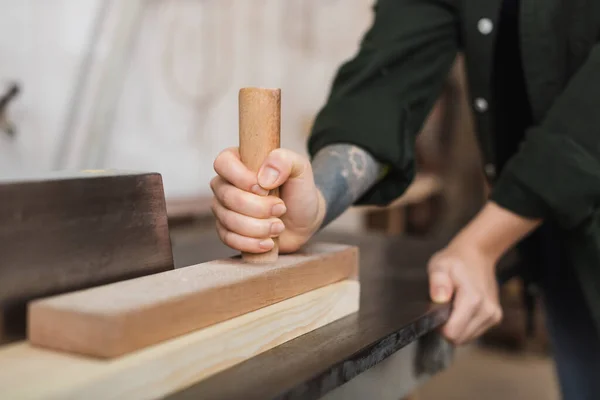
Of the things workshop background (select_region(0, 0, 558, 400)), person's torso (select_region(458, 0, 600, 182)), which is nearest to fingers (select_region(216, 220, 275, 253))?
person's torso (select_region(458, 0, 600, 182))

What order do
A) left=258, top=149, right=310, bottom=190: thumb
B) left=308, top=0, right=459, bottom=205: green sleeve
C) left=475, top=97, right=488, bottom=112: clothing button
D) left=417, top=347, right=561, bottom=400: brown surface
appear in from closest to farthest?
left=258, top=149, right=310, bottom=190: thumb
left=308, top=0, right=459, bottom=205: green sleeve
left=475, top=97, right=488, bottom=112: clothing button
left=417, top=347, right=561, bottom=400: brown surface

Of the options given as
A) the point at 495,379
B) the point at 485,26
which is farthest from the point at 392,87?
the point at 495,379

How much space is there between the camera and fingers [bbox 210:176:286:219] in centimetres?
64

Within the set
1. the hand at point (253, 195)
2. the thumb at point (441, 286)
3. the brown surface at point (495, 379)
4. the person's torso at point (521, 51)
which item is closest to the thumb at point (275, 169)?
the hand at point (253, 195)

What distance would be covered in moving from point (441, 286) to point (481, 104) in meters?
0.44

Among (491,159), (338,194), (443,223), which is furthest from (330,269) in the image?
(443,223)

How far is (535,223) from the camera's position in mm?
928

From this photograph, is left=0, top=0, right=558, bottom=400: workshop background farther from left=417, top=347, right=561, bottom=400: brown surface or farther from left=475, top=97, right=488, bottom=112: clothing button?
left=475, top=97, right=488, bottom=112: clothing button

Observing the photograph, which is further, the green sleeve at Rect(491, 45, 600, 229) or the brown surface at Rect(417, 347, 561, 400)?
the brown surface at Rect(417, 347, 561, 400)

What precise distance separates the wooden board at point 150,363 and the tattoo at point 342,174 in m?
0.24

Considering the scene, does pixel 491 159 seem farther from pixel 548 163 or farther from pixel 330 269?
pixel 330 269

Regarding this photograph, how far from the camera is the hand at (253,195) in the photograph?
637 mm

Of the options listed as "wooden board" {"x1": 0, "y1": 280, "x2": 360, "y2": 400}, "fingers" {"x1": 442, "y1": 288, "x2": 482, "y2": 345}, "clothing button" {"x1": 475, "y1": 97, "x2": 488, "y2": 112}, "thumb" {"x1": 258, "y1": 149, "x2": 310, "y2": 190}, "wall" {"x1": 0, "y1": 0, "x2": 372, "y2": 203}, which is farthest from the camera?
"wall" {"x1": 0, "y1": 0, "x2": 372, "y2": 203}

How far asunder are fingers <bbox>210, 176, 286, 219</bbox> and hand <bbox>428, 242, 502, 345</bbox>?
303 millimetres
